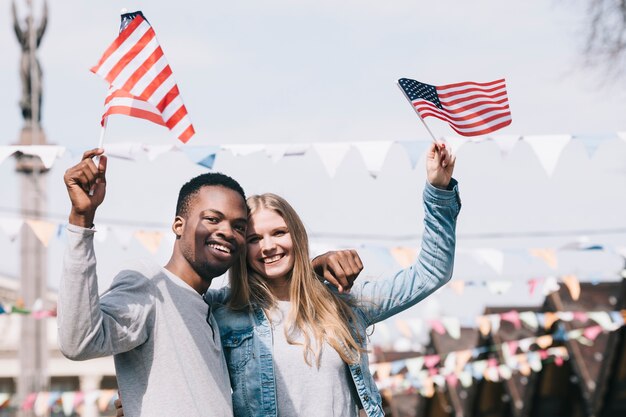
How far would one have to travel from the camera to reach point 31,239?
72.2 ft

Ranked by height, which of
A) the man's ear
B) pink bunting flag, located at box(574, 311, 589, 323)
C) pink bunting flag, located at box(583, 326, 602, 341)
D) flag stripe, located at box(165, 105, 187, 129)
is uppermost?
flag stripe, located at box(165, 105, 187, 129)

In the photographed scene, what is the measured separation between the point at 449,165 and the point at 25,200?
1764 cm

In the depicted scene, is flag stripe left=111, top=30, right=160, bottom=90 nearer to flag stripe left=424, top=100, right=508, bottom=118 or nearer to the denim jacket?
the denim jacket

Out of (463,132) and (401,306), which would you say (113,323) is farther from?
(463,132)

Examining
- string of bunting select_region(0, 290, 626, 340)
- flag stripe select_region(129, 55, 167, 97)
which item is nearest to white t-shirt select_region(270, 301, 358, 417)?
flag stripe select_region(129, 55, 167, 97)

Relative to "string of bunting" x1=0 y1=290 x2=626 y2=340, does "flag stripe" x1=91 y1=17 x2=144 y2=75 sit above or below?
above

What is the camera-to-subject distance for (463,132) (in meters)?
5.56

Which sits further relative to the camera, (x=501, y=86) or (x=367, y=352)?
(x=501, y=86)

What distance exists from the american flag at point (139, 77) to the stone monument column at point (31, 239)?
657 inches

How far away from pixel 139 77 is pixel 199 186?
1.87 feet

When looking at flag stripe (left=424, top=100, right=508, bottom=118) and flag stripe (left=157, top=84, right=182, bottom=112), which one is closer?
flag stripe (left=157, top=84, right=182, bottom=112)

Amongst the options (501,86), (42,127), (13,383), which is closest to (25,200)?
(42,127)

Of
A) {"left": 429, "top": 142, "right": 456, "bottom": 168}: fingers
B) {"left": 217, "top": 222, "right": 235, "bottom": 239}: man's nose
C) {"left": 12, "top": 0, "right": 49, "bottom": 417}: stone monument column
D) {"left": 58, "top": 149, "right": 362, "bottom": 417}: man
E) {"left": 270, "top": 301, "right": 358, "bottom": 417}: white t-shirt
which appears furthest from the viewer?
{"left": 12, "top": 0, "right": 49, "bottom": 417}: stone monument column

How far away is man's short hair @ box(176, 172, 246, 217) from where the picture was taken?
463 centimetres
